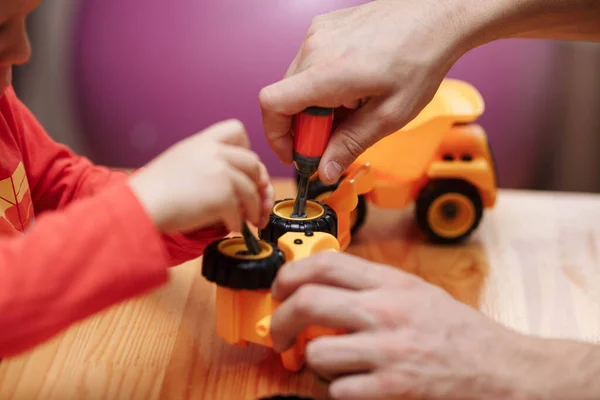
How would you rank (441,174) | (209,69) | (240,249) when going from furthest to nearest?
1. (209,69)
2. (441,174)
3. (240,249)

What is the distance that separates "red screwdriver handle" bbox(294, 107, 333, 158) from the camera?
649 mm

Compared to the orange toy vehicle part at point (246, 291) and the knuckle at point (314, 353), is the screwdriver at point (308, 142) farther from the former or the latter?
the knuckle at point (314, 353)

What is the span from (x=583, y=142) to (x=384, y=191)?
1.46 feet

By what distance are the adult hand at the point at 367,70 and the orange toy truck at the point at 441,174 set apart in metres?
0.20

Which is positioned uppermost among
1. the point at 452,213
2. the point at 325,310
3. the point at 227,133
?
the point at 227,133

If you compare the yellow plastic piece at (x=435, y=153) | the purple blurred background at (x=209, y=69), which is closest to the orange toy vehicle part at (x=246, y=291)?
the yellow plastic piece at (x=435, y=153)

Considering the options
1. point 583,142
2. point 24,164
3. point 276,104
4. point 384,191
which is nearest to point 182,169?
point 276,104

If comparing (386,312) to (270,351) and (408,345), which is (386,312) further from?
(270,351)

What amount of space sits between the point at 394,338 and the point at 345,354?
0.04 metres

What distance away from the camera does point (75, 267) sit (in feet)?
1.48

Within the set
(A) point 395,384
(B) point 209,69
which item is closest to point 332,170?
(A) point 395,384

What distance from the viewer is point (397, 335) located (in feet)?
1.58

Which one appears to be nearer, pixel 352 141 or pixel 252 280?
pixel 252 280

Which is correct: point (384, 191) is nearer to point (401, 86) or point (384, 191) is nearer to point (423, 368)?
point (401, 86)
